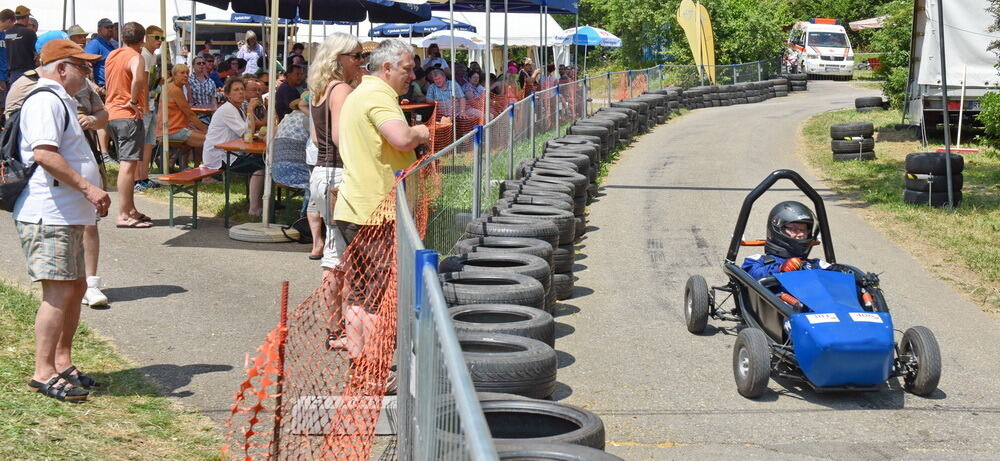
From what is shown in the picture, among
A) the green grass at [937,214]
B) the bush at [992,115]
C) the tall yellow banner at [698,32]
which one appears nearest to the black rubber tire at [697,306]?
the green grass at [937,214]

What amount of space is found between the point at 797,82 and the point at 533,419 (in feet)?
112

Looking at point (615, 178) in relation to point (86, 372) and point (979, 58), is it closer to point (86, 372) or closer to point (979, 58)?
point (979, 58)

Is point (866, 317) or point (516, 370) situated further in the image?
point (866, 317)

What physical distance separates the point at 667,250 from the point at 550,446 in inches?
290

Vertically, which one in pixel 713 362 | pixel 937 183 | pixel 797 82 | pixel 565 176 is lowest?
pixel 713 362

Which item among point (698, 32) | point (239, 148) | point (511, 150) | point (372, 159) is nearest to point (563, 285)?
point (372, 159)

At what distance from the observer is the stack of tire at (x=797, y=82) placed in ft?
119

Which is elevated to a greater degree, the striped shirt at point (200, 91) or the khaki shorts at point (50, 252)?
the striped shirt at point (200, 91)

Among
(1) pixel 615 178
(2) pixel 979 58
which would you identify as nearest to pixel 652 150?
(1) pixel 615 178

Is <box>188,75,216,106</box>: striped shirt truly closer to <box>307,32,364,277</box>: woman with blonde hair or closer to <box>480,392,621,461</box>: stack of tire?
<box>307,32,364,277</box>: woman with blonde hair

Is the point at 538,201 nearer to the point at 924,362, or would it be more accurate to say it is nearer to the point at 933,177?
the point at 924,362

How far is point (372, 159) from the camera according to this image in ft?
18.9

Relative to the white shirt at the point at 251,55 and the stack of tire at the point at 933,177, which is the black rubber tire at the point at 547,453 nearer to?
the stack of tire at the point at 933,177

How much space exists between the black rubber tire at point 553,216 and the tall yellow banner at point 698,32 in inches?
847
